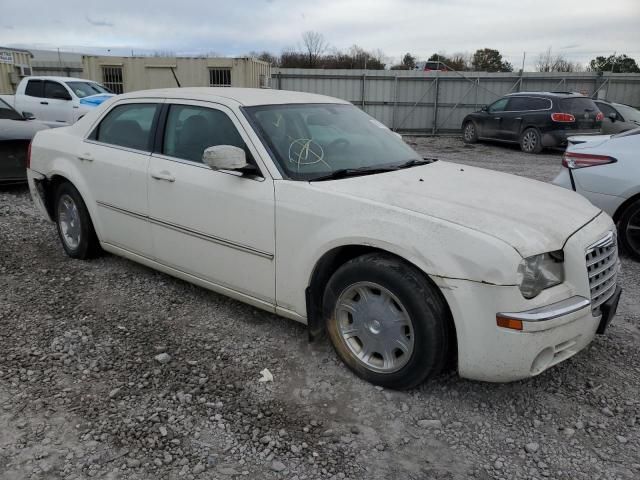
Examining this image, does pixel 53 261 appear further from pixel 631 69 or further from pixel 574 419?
pixel 631 69

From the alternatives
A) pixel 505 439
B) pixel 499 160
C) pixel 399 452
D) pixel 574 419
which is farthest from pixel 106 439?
pixel 499 160

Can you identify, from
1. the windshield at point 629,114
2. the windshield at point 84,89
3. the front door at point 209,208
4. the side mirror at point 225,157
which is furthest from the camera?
the windshield at point 629,114

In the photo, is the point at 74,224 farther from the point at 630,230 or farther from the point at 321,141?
the point at 630,230

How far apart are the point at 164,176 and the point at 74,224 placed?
1.66 metres

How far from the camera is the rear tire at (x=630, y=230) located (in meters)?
5.39

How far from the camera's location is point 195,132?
157 inches

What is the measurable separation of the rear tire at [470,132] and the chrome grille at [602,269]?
14682mm

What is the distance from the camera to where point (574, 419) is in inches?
115

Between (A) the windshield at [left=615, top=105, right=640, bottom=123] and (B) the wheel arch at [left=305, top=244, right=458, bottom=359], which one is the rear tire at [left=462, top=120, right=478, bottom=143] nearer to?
(A) the windshield at [left=615, top=105, right=640, bottom=123]

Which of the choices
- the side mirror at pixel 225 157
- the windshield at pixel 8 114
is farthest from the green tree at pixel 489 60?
the side mirror at pixel 225 157

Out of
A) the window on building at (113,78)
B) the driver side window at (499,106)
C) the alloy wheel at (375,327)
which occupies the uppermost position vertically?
the window on building at (113,78)

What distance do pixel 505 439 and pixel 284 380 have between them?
4.12 ft

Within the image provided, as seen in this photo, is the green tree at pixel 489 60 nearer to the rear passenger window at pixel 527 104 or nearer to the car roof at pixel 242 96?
the rear passenger window at pixel 527 104

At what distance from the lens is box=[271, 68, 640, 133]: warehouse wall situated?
20156 mm
